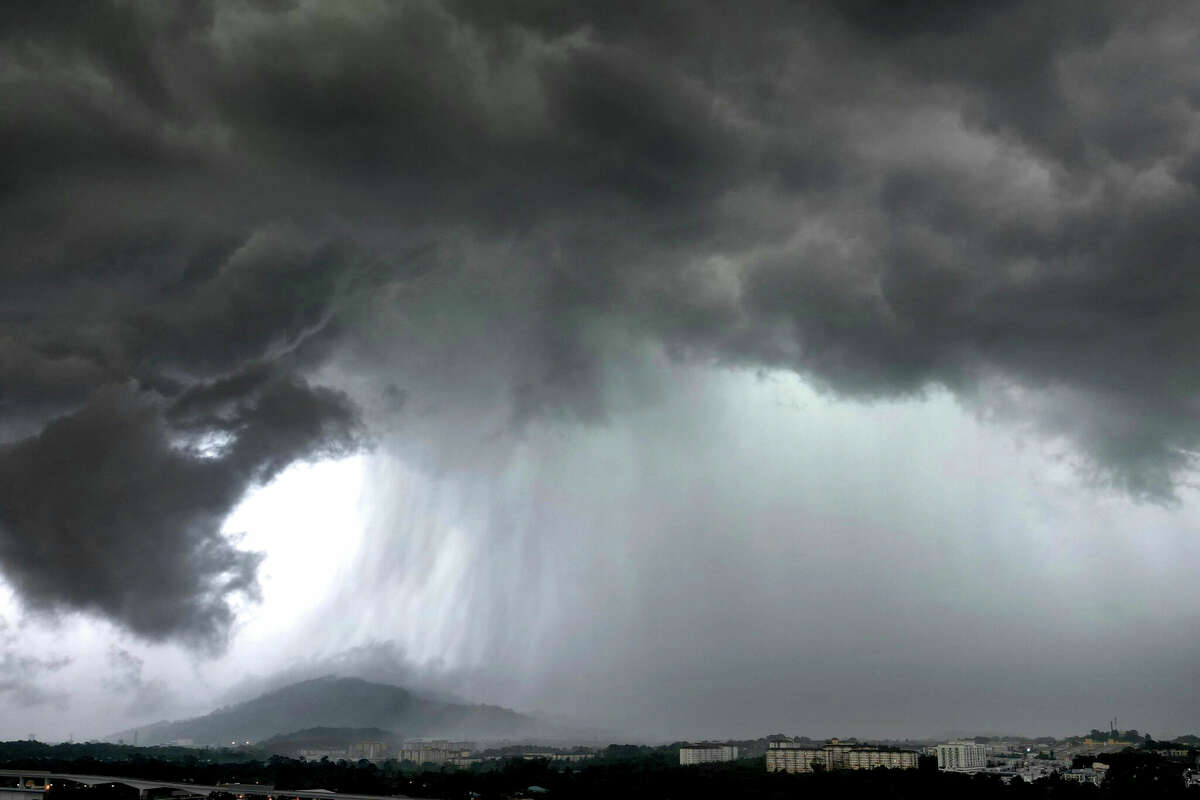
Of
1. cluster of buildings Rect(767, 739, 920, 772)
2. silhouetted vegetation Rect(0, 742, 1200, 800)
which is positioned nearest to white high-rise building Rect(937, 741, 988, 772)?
cluster of buildings Rect(767, 739, 920, 772)

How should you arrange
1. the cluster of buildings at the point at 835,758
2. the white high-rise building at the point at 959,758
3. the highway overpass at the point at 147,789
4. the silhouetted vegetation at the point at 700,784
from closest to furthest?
1. the silhouetted vegetation at the point at 700,784
2. the highway overpass at the point at 147,789
3. the cluster of buildings at the point at 835,758
4. the white high-rise building at the point at 959,758

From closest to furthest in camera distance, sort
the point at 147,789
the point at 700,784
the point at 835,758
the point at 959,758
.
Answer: the point at 700,784 < the point at 147,789 < the point at 835,758 < the point at 959,758

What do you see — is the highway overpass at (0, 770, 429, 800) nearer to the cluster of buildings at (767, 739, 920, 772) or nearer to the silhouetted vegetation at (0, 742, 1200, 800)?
the silhouetted vegetation at (0, 742, 1200, 800)

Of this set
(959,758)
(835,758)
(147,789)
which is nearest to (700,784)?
(147,789)

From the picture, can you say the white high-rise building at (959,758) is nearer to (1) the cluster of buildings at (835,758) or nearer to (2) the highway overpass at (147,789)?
(1) the cluster of buildings at (835,758)

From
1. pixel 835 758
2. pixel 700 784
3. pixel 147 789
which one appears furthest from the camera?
pixel 835 758

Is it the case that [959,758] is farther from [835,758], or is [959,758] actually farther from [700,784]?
[700,784]

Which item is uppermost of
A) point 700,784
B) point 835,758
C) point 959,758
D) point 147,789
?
point 700,784

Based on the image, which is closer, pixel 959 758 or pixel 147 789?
pixel 147 789

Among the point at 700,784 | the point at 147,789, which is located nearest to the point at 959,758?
the point at 700,784

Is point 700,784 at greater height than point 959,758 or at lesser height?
greater

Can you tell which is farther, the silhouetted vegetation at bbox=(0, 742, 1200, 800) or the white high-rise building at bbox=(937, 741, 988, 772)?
the white high-rise building at bbox=(937, 741, 988, 772)

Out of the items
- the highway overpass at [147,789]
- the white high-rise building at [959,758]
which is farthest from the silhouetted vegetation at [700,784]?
the white high-rise building at [959,758]

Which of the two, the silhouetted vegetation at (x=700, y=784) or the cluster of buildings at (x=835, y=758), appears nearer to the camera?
the silhouetted vegetation at (x=700, y=784)
